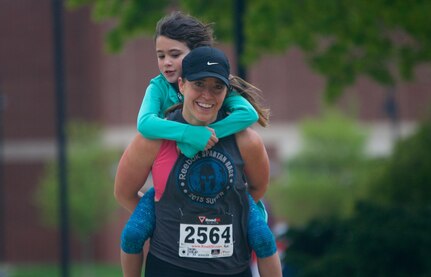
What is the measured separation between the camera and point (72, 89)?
55.7m

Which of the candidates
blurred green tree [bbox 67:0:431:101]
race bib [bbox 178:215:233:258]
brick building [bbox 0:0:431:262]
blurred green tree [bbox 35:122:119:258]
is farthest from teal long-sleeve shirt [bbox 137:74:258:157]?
brick building [bbox 0:0:431:262]

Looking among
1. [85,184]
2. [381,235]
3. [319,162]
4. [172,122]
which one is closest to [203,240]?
[172,122]

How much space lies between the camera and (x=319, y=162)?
4788cm

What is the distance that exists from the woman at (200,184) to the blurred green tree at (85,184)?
147 feet

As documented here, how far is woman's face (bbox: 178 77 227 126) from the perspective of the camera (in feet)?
18.6

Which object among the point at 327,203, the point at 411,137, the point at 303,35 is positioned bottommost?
the point at 327,203

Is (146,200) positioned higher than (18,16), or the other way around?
(18,16)

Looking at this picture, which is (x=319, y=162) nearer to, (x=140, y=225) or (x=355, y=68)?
(x=355, y=68)

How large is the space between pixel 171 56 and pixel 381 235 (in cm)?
392

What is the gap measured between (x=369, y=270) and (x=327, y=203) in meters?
31.5

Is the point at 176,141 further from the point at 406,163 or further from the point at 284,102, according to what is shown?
the point at 284,102

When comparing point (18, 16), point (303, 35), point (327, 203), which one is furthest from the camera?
point (18, 16)

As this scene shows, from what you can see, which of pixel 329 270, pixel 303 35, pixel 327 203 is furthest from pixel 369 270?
pixel 327 203

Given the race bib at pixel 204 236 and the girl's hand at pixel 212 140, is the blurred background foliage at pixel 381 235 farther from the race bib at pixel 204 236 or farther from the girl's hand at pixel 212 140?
the girl's hand at pixel 212 140
